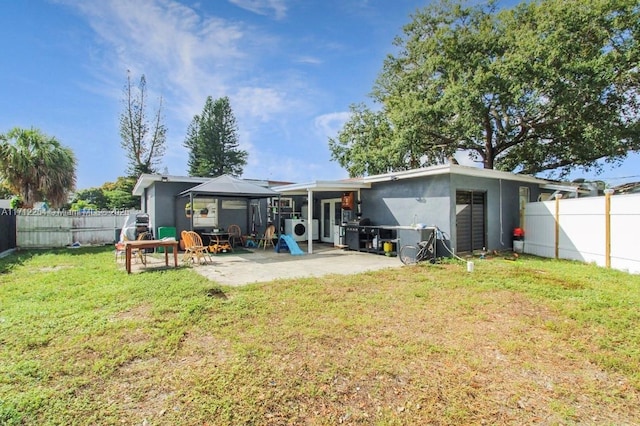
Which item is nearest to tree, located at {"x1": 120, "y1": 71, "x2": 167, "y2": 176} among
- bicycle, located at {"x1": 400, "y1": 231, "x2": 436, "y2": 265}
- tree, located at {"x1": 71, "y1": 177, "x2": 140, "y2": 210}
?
tree, located at {"x1": 71, "y1": 177, "x2": 140, "y2": 210}

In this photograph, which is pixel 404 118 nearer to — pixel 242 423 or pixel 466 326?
pixel 466 326

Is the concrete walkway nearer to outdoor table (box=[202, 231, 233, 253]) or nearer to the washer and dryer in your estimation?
outdoor table (box=[202, 231, 233, 253])

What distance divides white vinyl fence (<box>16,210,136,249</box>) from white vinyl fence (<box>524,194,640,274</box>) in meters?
16.4

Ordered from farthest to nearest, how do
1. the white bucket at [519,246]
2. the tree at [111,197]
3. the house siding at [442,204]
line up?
the tree at [111,197] < the white bucket at [519,246] < the house siding at [442,204]

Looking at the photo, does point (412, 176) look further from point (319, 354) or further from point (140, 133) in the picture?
point (140, 133)

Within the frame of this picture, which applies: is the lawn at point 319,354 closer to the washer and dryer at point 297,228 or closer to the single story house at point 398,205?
the single story house at point 398,205

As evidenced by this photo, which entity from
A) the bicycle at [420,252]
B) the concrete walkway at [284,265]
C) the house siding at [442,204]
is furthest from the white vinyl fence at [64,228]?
the bicycle at [420,252]

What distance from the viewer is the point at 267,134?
21.3 metres

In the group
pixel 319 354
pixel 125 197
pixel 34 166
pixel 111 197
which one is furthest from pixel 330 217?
pixel 111 197

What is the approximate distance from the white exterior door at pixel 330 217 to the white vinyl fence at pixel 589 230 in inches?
267

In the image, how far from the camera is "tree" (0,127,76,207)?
12.6m

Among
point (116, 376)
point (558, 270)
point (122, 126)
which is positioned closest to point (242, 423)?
point (116, 376)

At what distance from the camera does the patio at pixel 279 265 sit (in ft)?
22.5

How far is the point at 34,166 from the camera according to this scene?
42.4ft
